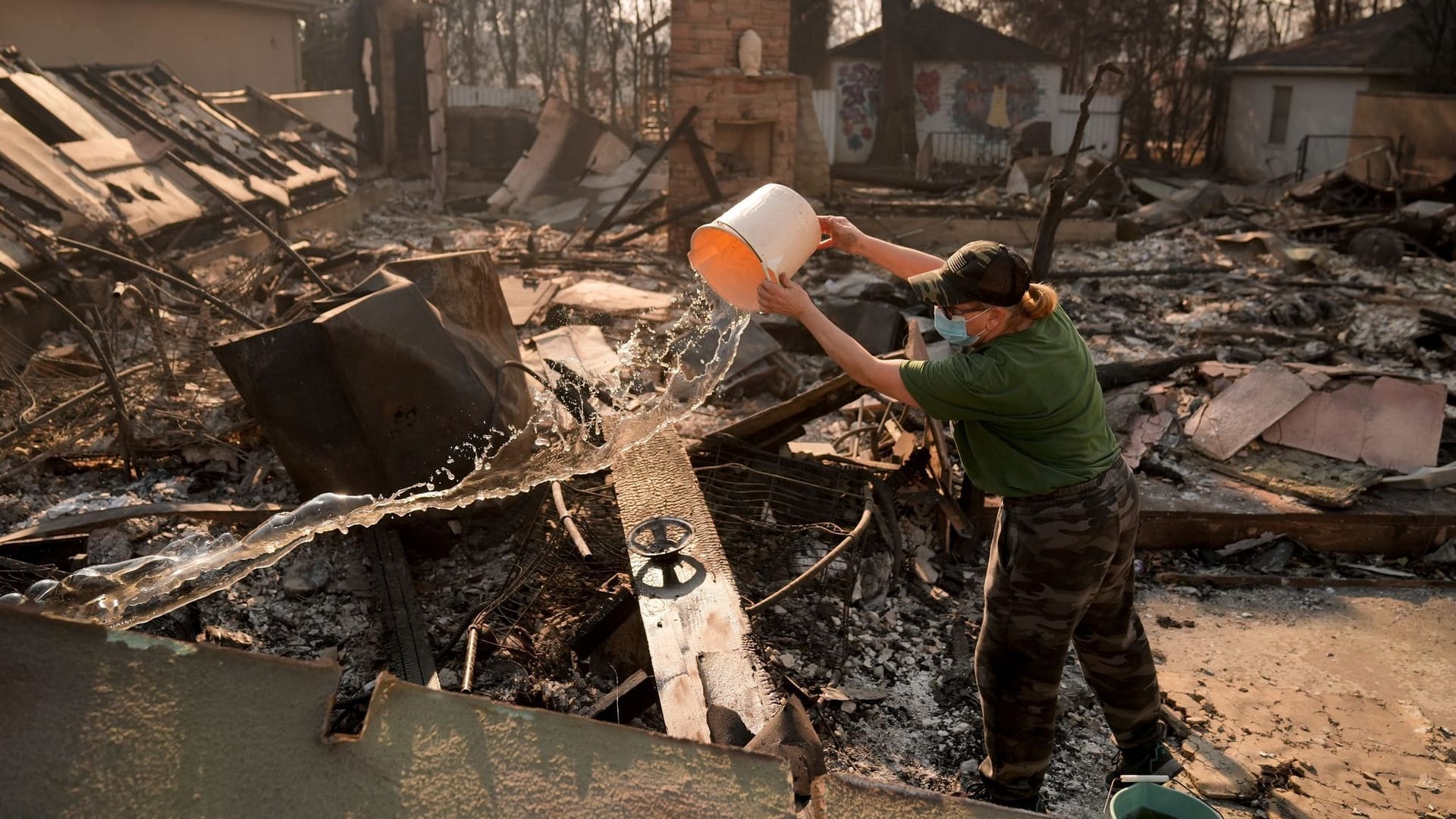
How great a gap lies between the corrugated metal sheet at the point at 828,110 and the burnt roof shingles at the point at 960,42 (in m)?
2.15

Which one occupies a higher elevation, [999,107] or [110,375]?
[999,107]

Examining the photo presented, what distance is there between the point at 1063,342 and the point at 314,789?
6.97ft

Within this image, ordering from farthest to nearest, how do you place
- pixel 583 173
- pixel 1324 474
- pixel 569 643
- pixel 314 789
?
pixel 583 173 → pixel 1324 474 → pixel 569 643 → pixel 314 789

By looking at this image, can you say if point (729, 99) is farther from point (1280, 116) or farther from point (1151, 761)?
point (1280, 116)

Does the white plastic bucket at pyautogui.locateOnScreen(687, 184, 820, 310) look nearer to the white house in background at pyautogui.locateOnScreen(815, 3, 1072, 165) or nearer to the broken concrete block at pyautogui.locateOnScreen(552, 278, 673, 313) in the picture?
the broken concrete block at pyautogui.locateOnScreen(552, 278, 673, 313)

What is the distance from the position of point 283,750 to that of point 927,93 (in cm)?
2568

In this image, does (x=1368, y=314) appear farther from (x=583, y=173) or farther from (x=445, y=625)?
(x=583, y=173)

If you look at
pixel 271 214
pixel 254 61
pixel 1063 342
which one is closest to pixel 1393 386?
pixel 1063 342

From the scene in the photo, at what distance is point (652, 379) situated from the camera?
675 cm

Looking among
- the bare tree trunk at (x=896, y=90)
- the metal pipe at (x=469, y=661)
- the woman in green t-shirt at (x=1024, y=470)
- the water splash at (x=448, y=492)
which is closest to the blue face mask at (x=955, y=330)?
the woman in green t-shirt at (x=1024, y=470)

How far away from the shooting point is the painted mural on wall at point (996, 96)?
24.5 metres

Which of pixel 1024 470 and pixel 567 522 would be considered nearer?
pixel 1024 470

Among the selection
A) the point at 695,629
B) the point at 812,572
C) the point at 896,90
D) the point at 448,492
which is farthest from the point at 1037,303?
the point at 896,90

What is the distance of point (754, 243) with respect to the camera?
117 inches
